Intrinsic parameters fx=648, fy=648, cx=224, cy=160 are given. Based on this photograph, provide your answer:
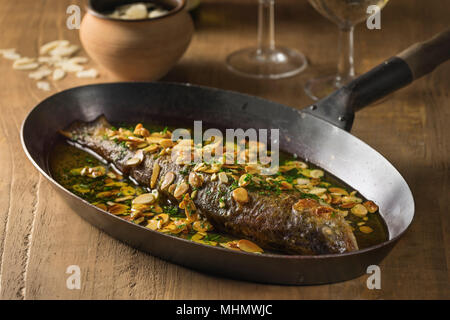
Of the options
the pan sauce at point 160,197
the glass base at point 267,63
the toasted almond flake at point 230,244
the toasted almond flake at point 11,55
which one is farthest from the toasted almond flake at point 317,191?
the toasted almond flake at point 11,55

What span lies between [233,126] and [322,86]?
42 cm

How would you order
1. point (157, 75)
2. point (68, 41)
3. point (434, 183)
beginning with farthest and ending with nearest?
point (68, 41) < point (157, 75) < point (434, 183)

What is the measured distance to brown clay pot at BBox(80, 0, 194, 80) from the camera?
5.89 ft

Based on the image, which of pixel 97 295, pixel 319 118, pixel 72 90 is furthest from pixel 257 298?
pixel 72 90

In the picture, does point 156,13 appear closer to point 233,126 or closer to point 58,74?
point 58,74

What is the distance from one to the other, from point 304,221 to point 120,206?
395 millimetres

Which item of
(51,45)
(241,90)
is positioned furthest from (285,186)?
(51,45)

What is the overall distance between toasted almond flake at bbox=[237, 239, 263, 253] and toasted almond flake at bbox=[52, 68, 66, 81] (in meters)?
1.01

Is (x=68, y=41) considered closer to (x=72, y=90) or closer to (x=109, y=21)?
(x=109, y=21)

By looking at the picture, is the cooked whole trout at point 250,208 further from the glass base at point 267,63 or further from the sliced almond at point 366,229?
the glass base at point 267,63

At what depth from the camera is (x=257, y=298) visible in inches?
46.0

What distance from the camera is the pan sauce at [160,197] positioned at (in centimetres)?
128

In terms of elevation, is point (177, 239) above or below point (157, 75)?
above

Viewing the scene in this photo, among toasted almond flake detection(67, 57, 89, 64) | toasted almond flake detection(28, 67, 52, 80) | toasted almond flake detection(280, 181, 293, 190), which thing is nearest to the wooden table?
toasted almond flake detection(28, 67, 52, 80)
